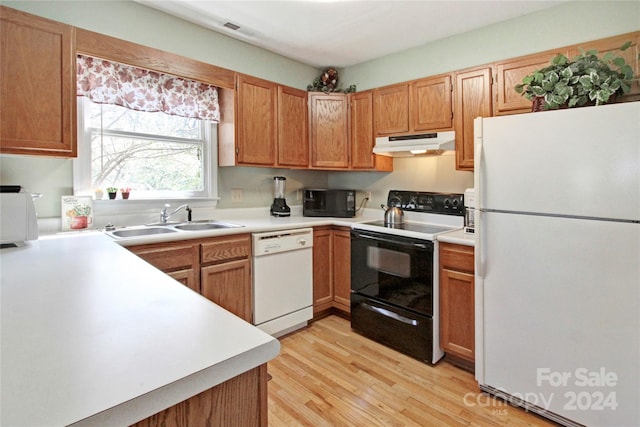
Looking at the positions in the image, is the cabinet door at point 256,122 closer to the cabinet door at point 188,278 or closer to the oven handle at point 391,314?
the cabinet door at point 188,278

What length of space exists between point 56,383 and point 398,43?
3.11 meters

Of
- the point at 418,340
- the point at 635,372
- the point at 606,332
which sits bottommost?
the point at 418,340

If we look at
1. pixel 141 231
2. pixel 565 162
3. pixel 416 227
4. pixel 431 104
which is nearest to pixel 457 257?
pixel 416 227

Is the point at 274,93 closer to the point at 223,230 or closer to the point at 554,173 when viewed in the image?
the point at 223,230

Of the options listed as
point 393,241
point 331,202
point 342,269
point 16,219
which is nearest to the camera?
point 16,219

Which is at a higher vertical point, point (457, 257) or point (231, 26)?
point (231, 26)

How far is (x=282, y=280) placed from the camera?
2656 millimetres

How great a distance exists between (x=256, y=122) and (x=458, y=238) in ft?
5.97

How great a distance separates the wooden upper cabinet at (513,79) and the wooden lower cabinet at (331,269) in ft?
4.83

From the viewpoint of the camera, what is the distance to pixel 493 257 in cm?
189

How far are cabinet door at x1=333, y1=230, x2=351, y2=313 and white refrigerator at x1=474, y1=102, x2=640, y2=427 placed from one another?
115 cm

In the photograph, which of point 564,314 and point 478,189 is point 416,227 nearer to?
point 478,189

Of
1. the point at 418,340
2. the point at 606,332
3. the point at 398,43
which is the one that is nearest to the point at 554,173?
the point at 606,332

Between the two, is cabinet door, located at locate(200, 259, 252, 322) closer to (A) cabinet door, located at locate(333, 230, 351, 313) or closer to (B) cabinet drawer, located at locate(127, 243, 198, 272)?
(B) cabinet drawer, located at locate(127, 243, 198, 272)
